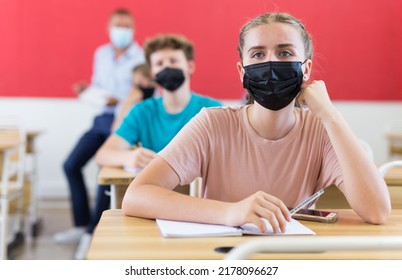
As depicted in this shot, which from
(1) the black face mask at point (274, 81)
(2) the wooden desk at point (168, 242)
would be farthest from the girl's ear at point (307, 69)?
(2) the wooden desk at point (168, 242)

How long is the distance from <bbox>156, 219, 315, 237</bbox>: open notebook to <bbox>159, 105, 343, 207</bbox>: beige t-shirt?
254 millimetres

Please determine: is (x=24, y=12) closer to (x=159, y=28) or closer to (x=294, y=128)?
(x=159, y=28)

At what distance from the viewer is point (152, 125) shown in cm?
240

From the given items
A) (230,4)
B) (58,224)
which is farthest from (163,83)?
(230,4)

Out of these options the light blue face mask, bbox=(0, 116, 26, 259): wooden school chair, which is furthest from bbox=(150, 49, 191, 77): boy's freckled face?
the light blue face mask

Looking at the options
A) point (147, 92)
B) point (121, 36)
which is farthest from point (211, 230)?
point (121, 36)

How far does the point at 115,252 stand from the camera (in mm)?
969

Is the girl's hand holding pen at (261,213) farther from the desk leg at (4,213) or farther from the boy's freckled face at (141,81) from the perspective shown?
the boy's freckled face at (141,81)

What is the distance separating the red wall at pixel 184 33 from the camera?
4676mm

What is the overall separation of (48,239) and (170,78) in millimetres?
1721

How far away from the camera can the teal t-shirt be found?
2385 millimetres

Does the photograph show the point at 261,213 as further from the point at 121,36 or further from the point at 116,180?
the point at 121,36

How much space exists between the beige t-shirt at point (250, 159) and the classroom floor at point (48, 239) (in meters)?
1.95

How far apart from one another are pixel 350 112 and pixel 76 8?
7.39 ft
